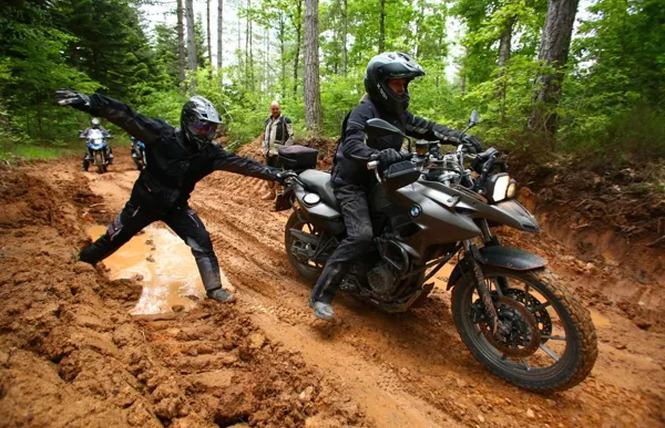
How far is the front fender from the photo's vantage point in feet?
7.74

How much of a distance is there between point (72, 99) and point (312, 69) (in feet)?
25.1

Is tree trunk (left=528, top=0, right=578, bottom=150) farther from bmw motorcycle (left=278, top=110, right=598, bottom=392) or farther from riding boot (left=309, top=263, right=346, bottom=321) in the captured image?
riding boot (left=309, top=263, right=346, bottom=321)

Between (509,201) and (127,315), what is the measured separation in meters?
3.18

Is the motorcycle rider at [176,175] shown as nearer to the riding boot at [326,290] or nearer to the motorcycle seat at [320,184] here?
the motorcycle seat at [320,184]

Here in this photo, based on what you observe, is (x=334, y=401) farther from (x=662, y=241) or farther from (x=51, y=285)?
(x=662, y=241)

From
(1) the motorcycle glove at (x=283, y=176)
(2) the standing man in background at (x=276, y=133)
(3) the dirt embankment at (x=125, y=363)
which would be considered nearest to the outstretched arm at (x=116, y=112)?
(1) the motorcycle glove at (x=283, y=176)

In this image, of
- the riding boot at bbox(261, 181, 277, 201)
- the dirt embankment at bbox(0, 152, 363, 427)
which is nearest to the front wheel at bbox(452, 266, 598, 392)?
the dirt embankment at bbox(0, 152, 363, 427)

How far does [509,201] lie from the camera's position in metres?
2.56

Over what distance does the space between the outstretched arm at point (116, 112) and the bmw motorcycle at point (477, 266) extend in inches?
84.8

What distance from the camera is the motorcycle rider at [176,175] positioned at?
3.43 metres

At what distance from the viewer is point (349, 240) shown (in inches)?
121

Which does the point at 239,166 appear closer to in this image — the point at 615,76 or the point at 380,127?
the point at 380,127

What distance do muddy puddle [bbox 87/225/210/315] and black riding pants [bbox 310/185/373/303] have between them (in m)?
1.43

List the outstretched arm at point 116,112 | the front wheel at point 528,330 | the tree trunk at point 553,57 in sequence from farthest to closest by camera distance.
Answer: the tree trunk at point 553,57 → the outstretched arm at point 116,112 → the front wheel at point 528,330
